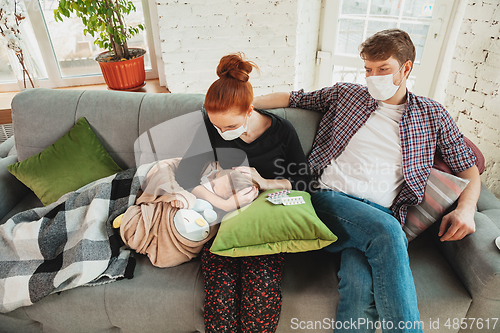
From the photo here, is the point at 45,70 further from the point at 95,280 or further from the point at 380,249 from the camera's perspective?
the point at 380,249

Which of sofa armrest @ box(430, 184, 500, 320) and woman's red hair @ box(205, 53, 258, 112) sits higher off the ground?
woman's red hair @ box(205, 53, 258, 112)

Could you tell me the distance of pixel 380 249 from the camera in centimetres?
107

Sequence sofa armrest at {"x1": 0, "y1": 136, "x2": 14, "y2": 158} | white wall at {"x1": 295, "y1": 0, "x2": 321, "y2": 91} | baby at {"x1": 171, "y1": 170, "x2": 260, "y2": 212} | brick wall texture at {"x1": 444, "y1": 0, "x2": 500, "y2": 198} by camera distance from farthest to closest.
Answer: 1. white wall at {"x1": 295, "y1": 0, "x2": 321, "y2": 91}
2. brick wall texture at {"x1": 444, "y1": 0, "x2": 500, "y2": 198}
3. sofa armrest at {"x1": 0, "y1": 136, "x2": 14, "y2": 158}
4. baby at {"x1": 171, "y1": 170, "x2": 260, "y2": 212}

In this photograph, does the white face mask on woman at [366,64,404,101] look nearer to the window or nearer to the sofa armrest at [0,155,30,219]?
the window

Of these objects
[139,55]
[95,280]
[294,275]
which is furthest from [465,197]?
[139,55]

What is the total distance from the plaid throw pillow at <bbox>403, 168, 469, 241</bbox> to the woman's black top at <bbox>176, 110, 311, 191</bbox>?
46 cm

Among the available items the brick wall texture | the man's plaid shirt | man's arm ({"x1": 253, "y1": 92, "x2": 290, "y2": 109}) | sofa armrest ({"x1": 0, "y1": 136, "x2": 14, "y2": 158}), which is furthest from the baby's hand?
the brick wall texture

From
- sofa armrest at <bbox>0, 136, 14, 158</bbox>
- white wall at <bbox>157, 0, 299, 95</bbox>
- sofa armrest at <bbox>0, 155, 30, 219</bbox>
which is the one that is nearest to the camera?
sofa armrest at <bbox>0, 155, 30, 219</bbox>

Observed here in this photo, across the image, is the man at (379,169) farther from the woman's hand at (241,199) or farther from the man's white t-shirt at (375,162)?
the woman's hand at (241,199)

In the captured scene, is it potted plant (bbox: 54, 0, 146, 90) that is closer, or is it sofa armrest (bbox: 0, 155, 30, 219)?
sofa armrest (bbox: 0, 155, 30, 219)

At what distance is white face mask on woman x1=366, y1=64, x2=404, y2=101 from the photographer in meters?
1.28

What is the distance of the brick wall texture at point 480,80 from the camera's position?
1791 millimetres

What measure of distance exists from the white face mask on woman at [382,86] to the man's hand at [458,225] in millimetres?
541

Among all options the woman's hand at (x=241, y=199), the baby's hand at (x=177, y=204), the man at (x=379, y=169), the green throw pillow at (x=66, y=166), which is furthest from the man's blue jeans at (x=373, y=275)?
the green throw pillow at (x=66, y=166)
